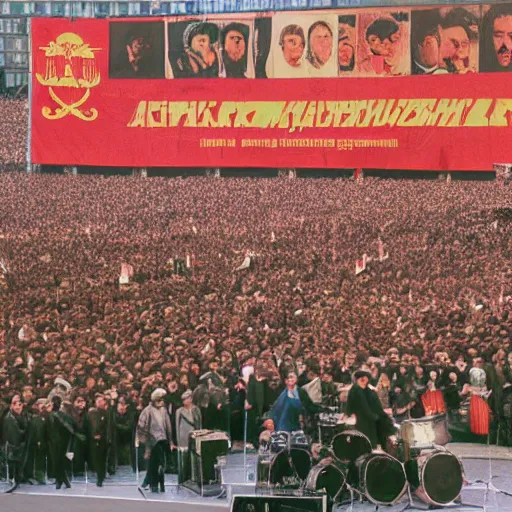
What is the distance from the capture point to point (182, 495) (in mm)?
10977

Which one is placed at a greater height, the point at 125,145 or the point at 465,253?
the point at 125,145

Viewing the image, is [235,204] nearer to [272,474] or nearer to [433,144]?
[433,144]

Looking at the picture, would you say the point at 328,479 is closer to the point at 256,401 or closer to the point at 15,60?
the point at 256,401

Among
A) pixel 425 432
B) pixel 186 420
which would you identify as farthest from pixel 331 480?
pixel 186 420

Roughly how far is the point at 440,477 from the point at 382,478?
1.46ft

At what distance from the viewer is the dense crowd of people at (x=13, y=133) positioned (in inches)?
556

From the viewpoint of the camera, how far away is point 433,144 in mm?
13828

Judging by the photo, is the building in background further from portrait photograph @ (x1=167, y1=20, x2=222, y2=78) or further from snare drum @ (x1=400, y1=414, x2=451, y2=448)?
snare drum @ (x1=400, y1=414, x2=451, y2=448)

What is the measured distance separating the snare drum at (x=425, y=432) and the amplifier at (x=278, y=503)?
127cm

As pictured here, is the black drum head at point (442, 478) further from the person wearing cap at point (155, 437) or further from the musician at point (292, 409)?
the person wearing cap at point (155, 437)

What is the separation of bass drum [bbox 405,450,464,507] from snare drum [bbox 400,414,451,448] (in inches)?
13.9

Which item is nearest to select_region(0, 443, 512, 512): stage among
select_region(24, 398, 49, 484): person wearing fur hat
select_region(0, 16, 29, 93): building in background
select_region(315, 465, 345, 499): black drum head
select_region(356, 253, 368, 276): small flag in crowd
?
select_region(24, 398, 49, 484): person wearing fur hat

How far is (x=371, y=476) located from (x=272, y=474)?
82 centimetres

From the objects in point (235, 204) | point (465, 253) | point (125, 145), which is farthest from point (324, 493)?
point (125, 145)
